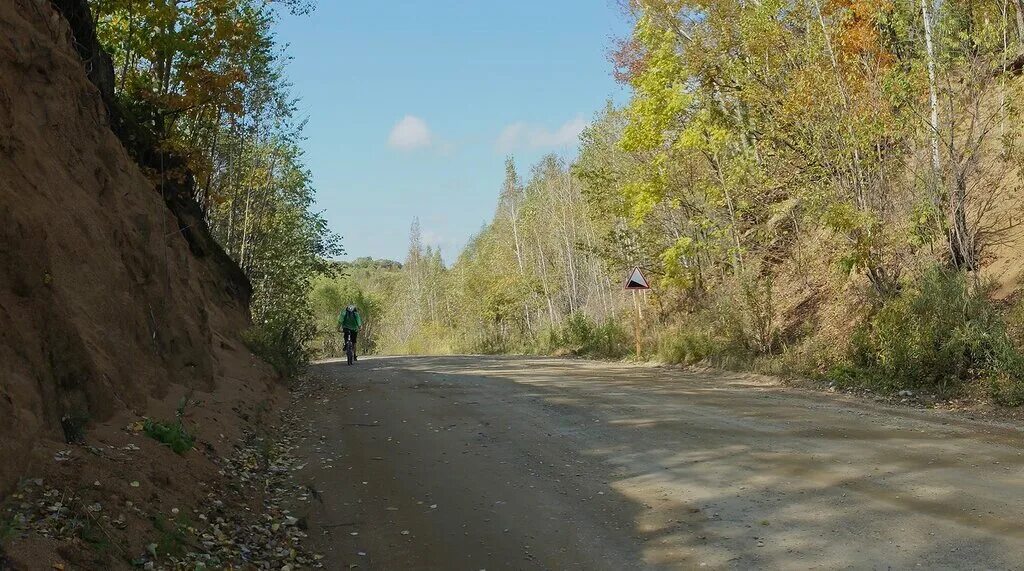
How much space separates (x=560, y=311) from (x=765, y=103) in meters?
45.7

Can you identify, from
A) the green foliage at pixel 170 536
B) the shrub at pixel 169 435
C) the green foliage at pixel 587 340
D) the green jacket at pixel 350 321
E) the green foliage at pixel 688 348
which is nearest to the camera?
the green foliage at pixel 170 536

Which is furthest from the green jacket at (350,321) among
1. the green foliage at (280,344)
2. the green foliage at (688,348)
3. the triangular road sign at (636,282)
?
the green foliage at (688,348)

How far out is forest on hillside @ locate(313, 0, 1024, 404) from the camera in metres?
13.3

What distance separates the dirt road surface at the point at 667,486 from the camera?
583 centimetres

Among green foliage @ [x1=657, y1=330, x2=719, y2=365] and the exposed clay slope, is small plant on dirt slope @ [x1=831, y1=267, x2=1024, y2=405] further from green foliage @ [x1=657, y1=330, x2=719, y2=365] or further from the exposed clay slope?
the exposed clay slope

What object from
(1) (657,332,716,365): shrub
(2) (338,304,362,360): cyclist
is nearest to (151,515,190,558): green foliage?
(1) (657,332,716,365): shrub

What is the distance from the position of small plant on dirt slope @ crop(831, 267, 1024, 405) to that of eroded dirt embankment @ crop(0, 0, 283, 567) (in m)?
9.91

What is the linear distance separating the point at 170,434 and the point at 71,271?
75.3 inches

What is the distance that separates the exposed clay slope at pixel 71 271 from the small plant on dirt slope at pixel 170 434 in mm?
318

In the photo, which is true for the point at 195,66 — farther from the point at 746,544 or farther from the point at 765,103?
the point at 746,544

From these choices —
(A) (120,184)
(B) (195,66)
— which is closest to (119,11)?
(B) (195,66)

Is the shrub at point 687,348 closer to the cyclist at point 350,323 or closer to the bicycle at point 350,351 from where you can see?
the bicycle at point 350,351

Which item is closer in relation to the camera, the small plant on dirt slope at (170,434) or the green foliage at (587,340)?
the small plant on dirt slope at (170,434)

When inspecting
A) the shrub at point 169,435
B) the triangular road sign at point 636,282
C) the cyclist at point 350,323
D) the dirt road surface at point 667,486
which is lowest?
the dirt road surface at point 667,486
